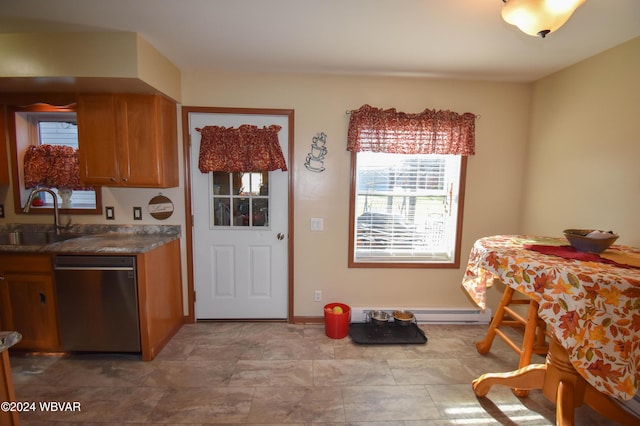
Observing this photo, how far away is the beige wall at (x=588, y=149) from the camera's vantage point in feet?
6.48

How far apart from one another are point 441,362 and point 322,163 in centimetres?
198

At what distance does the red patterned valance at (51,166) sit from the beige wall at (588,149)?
4.26m

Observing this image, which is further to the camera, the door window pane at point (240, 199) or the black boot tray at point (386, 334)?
the door window pane at point (240, 199)

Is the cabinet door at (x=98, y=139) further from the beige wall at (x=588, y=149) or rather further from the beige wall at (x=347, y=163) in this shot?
the beige wall at (x=588, y=149)

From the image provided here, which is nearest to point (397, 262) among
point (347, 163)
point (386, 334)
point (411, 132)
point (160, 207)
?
point (386, 334)

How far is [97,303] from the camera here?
2.22 metres

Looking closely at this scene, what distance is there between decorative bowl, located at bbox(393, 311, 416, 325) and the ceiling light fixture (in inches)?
92.0

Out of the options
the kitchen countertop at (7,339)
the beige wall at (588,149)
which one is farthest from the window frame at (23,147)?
the beige wall at (588,149)

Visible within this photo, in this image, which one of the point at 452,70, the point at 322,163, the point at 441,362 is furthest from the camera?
the point at 322,163

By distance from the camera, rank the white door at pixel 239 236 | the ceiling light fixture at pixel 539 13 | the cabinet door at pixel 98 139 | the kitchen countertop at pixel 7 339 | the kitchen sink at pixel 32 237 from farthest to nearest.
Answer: the white door at pixel 239 236 < the kitchen sink at pixel 32 237 < the cabinet door at pixel 98 139 < the ceiling light fixture at pixel 539 13 < the kitchen countertop at pixel 7 339

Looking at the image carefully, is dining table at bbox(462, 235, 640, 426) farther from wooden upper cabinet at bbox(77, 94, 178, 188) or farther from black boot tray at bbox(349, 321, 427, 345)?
wooden upper cabinet at bbox(77, 94, 178, 188)

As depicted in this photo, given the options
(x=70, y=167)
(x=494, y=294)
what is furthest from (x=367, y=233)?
(x=70, y=167)

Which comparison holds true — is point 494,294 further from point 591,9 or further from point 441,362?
point 591,9

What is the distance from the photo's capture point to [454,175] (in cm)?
290
